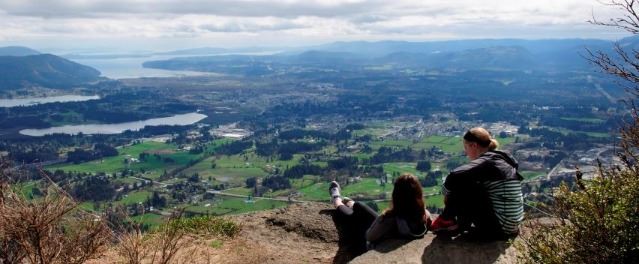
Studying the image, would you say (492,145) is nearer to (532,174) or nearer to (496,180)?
(496,180)

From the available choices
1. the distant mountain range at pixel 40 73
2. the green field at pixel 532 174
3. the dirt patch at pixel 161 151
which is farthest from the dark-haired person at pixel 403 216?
the distant mountain range at pixel 40 73

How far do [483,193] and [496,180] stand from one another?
21 cm

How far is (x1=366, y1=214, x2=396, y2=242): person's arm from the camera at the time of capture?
6.75m

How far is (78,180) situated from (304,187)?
63.9ft

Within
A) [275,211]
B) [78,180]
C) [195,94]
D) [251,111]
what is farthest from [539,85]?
[275,211]

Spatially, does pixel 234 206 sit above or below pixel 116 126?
above

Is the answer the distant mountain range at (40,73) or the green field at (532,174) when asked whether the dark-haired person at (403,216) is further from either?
the distant mountain range at (40,73)

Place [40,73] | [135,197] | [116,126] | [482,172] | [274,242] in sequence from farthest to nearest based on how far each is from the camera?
[40,73], [116,126], [135,197], [274,242], [482,172]

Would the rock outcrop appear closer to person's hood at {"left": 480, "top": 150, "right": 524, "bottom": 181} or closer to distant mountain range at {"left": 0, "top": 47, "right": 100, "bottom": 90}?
person's hood at {"left": 480, "top": 150, "right": 524, "bottom": 181}

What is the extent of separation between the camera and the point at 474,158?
6309 millimetres

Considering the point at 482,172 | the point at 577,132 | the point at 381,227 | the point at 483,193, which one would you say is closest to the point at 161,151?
the point at 577,132

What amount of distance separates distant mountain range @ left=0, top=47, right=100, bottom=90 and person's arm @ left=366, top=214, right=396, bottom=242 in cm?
15424

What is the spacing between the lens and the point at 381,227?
22.2 ft

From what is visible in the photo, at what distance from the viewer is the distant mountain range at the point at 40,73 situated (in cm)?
14950
